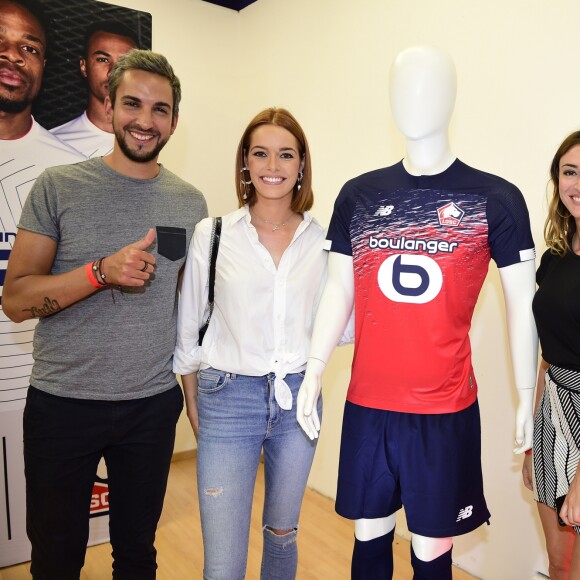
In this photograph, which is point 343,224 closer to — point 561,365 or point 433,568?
point 561,365

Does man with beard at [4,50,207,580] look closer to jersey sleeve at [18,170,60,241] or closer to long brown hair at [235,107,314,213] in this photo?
jersey sleeve at [18,170,60,241]

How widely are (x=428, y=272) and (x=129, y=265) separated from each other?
717mm

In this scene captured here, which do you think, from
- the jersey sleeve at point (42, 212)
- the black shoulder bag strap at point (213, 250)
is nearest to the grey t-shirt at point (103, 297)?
the jersey sleeve at point (42, 212)

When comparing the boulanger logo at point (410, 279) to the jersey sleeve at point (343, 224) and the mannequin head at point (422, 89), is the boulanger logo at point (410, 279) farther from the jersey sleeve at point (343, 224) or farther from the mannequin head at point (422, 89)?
the mannequin head at point (422, 89)

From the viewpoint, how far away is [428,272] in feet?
4.43

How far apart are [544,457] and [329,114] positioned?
2.13 metres

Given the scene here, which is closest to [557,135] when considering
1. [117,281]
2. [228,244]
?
[228,244]

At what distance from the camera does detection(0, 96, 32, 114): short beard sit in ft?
7.44

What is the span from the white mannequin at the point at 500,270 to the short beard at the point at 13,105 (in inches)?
63.7

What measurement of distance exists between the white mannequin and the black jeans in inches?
18.9

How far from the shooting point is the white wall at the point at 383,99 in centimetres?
209

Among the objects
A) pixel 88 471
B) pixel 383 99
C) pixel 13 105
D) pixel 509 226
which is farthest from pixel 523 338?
pixel 13 105

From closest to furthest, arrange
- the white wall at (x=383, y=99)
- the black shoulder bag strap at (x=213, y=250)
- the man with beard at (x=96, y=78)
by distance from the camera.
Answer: the black shoulder bag strap at (x=213, y=250) < the white wall at (x=383, y=99) < the man with beard at (x=96, y=78)

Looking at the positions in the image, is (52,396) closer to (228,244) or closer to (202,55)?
(228,244)
